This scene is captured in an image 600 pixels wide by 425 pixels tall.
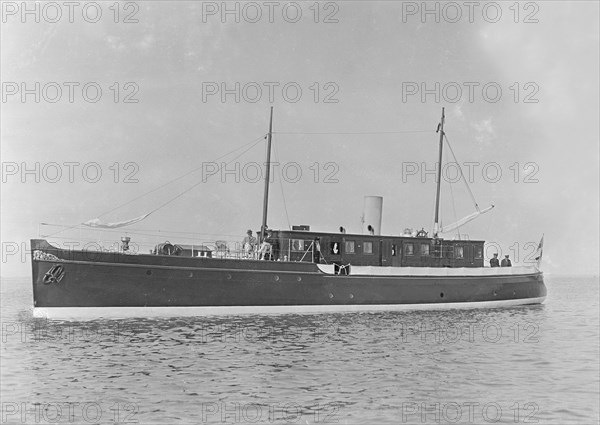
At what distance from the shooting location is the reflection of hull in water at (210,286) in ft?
91.4

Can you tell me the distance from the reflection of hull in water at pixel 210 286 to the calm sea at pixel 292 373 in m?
1.33

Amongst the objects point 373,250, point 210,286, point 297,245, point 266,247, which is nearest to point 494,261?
point 373,250

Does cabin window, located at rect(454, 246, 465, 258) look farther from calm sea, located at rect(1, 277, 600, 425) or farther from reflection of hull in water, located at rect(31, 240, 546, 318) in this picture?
calm sea, located at rect(1, 277, 600, 425)

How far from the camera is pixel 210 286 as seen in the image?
98.0 feet

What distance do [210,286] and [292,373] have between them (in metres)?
12.6

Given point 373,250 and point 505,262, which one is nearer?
point 373,250

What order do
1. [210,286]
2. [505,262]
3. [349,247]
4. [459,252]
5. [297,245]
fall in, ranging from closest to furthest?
[210,286], [297,245], [349,247], [459,252], [505,262]

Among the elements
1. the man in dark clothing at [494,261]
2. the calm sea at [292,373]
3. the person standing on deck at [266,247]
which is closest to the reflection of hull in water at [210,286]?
the person standing on deck at [266,247]

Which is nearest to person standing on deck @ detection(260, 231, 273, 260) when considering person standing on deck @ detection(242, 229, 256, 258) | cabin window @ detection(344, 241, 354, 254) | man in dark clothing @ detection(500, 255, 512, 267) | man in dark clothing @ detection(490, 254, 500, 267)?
person standing on deck @ detection(242, 229, 256, 258)

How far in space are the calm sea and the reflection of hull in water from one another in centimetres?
133

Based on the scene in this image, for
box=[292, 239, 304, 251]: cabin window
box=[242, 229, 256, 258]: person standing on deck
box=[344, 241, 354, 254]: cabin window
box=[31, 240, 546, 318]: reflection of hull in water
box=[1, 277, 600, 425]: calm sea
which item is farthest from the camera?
box=[344, 241, 354, 254]: cabin window

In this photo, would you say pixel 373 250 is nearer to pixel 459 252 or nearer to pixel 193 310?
pixel 459 252

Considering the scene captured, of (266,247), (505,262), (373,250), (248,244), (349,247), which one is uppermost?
(248,244)

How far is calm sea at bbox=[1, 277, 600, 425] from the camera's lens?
46.4 ft
